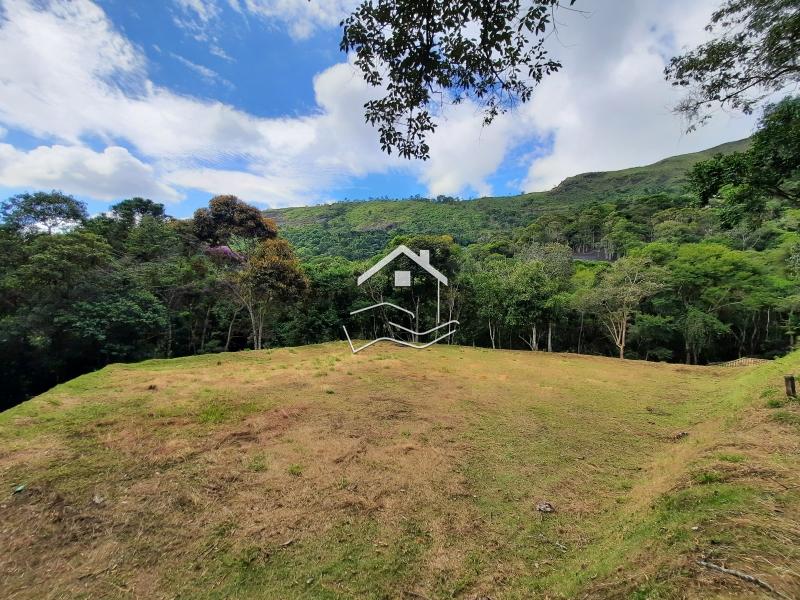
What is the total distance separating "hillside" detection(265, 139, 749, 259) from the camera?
55000 mm

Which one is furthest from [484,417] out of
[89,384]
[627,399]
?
[89,384]

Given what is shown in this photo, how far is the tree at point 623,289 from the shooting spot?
16406 mm

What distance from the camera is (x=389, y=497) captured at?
3775 mm

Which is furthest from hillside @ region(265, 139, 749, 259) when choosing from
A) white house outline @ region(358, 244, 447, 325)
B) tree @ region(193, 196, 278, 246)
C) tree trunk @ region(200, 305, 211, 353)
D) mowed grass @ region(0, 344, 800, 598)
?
mowed grass @ region(0, 344, 800, 598)

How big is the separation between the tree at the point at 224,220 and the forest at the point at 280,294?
0.06m

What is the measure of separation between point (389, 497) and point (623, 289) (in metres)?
17.1

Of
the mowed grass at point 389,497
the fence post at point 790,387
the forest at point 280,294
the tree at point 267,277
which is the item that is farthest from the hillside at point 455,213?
the fence post at point 790,387

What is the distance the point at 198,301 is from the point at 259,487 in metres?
16.5

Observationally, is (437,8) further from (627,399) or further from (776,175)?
(627,399)

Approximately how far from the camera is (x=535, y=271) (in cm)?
1886

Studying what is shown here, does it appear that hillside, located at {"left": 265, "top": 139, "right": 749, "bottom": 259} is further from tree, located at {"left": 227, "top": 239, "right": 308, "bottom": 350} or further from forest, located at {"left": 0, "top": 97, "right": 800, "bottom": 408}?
tree, located at {"left": 227, "top": 239, "right": 308, "bottom": 350}

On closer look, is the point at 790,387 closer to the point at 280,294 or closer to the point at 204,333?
the point at 280,294

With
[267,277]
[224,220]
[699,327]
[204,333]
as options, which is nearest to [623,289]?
[699,327]

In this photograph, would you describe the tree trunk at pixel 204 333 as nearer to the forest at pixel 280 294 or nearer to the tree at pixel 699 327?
the forest at pixel 280 294
